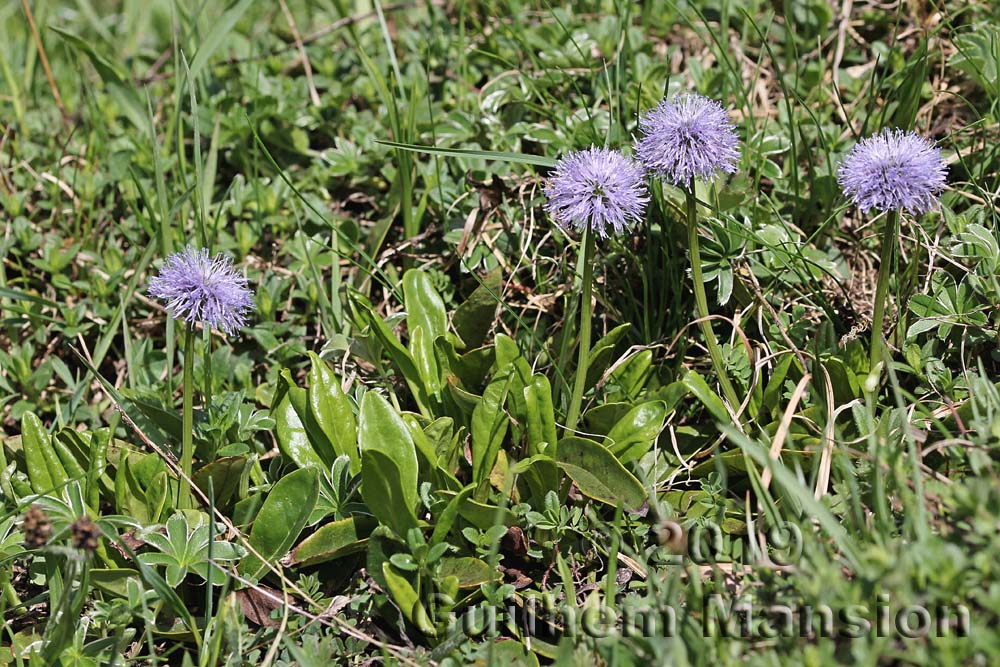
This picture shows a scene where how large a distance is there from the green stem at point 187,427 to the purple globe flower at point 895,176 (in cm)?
154

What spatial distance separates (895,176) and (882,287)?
326 mm

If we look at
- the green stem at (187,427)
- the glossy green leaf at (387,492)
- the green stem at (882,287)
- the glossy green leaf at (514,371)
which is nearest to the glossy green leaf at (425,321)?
the glossy green leaf at (514,371)

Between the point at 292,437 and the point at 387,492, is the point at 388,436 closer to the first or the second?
the point at 387,492

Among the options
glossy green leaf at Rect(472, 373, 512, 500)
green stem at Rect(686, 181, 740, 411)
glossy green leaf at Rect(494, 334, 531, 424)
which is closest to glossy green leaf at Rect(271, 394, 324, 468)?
glossy green leaf at Rect(472, 373, 512, 500)

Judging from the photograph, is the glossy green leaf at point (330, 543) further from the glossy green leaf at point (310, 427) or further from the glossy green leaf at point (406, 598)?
the glossy green leaf at point (310, 427)

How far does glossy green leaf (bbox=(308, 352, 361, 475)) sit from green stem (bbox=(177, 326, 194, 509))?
309 millimetres

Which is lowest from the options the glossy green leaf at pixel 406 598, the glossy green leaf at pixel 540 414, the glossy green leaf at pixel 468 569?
the glossy green leaf at pixel 406 598

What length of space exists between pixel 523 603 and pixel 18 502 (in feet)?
4.37

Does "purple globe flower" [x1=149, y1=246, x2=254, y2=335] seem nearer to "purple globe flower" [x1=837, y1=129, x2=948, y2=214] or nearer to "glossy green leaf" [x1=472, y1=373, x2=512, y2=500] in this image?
"glossy green leaf" [x1=472, y1=373, x2=512, y2=500]

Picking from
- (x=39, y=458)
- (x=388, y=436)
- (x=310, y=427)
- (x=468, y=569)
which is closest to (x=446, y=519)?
(x=468, y=569)

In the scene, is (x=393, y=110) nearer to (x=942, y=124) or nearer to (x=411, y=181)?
(x=411, y=181)

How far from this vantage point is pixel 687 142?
214 centimetres

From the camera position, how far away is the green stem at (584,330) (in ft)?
7.30

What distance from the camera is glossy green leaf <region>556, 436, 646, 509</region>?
2326 mm
